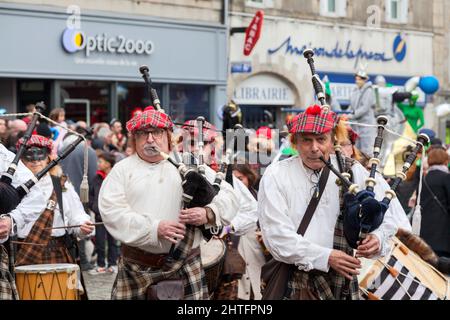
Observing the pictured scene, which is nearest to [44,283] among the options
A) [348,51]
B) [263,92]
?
[263,92]

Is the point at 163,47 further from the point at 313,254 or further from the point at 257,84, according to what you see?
the point at 313,254

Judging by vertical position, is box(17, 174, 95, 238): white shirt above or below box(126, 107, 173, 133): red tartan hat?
below

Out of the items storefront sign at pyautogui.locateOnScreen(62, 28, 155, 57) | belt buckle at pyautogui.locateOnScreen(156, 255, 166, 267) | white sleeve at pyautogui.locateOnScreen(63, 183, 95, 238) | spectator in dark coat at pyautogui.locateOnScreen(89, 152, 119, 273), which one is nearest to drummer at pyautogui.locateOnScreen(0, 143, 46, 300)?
belt buckle at pyautogui.locateOnScreen(156, 255, 166, 267)

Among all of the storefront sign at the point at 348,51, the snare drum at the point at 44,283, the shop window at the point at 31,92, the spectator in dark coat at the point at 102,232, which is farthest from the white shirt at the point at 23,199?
the storefront sign at the point at 348,51

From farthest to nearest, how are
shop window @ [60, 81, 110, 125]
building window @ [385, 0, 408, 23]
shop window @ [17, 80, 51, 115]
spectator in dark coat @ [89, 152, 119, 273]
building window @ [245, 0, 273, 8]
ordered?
building window @ [385, 0, 408, 23] → building window @ [245, 0, 273, 8] → shop window @ [60, 81, 110, 125] → shop window @ [17, 80, 51, 115] → spectator in dark coat @ [89, 152, 119, 273]

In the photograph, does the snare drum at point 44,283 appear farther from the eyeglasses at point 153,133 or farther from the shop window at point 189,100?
the shop window at point 189,100

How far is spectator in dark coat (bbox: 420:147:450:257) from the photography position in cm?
1050

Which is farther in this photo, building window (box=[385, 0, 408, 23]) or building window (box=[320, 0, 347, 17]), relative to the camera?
building window (box=[385, 0, 408, 23])

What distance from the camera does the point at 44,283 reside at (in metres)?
6.45

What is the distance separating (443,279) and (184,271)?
2.88 m

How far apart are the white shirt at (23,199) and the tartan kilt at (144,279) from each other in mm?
697

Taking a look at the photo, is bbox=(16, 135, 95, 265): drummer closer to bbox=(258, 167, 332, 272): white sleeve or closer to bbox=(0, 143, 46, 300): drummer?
bbox=(0, 143, 46, 300): drummer

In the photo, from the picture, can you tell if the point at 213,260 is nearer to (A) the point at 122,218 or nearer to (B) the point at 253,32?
(A) the point at 122,218

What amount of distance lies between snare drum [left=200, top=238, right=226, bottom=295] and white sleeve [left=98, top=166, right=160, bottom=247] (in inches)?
40.2
